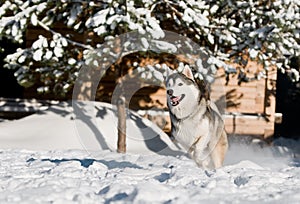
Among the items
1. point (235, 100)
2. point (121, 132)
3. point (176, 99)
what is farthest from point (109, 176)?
point (235, 100)

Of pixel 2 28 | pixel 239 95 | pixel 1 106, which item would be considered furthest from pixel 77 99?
pixel 239 95

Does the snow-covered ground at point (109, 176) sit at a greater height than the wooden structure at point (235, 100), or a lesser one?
lesser

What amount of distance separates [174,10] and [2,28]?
9.55ft

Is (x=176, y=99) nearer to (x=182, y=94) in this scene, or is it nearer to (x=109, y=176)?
(x=182, y=94)

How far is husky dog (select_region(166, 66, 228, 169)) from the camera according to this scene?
5.12m

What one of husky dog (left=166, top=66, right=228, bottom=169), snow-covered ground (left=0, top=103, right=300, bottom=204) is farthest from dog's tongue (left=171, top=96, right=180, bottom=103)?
snow-covered ground (left=0, top=103, right=300, bottom=204)

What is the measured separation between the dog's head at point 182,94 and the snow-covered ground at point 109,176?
69 centimetres

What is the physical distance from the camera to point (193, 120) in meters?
5.29

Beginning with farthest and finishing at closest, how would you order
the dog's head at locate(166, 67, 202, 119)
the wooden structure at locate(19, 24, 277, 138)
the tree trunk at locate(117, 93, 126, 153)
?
the wooden structure at locate(19, 24, 277, 138) → the tree trunk at locate(117, 93, 126, 153) → the dog's head at locate(166, 67, 202, 119)

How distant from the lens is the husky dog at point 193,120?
5.12m

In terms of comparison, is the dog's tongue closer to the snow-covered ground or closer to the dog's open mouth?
the dog's open mouth

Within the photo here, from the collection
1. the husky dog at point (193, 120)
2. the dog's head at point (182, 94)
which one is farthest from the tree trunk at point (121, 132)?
the dog's head at point (182, 94)

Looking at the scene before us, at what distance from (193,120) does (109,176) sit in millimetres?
1152

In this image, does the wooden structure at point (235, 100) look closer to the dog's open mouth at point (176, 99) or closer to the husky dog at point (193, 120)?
the husky dog at point (193, 120)
